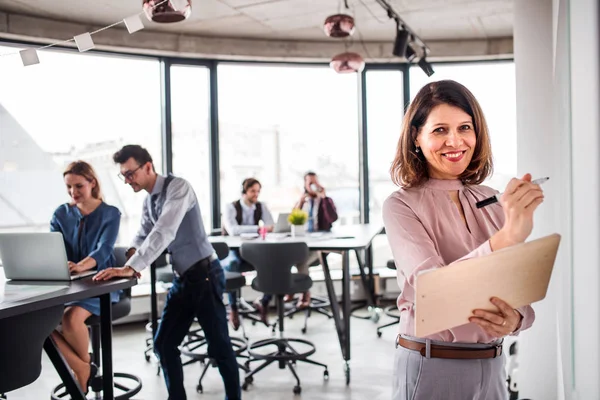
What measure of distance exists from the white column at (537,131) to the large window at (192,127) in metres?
4.22

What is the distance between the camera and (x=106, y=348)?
309 centimetres

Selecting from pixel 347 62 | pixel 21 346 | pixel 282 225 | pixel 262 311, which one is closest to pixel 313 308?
pixel 262 311

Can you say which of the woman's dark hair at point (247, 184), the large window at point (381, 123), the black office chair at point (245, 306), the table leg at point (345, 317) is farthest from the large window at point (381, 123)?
the table leg at point (345, 317)

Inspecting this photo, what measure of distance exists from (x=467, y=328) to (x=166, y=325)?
7.41 ft

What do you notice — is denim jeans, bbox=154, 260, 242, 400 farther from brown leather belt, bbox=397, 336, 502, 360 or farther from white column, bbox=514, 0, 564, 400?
brown leather belt, bbox=397, 336, 502, 360

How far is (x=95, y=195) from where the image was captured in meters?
3.81

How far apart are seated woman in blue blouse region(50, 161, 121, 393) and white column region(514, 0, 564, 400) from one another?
2.54 m

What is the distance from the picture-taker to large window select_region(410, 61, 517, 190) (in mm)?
7082

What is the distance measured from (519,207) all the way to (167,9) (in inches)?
117

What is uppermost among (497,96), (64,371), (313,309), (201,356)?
(497,96)

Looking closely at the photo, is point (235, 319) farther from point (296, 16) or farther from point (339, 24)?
point (296, 16)

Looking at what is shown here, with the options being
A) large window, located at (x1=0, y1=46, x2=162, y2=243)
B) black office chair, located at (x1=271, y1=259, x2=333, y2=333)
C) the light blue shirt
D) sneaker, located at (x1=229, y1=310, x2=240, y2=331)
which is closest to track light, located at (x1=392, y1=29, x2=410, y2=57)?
black office chair, located at (x1=271, y1=259, x2=333, y2=333)

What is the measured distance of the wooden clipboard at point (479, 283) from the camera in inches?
44.5

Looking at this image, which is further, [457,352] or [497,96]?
[497,96]
